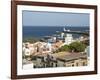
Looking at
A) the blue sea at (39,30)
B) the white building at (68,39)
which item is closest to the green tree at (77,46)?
the white building at (68,39)

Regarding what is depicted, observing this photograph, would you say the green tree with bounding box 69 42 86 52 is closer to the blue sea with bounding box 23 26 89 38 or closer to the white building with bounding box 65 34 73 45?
the white building with bounding box 65 34 73 45

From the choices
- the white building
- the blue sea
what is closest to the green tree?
the white building

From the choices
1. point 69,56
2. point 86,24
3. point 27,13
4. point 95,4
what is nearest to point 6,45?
point 27,13

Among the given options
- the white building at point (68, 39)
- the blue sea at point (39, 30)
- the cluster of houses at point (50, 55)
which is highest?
the blue sea at point (39, 30)

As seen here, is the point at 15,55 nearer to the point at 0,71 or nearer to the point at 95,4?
the point at 0,71

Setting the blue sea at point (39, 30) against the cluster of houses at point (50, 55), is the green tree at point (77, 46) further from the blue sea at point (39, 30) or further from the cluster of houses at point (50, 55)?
the blue sea at point (39, 30)

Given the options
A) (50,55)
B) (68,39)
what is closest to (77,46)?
(68,39)
